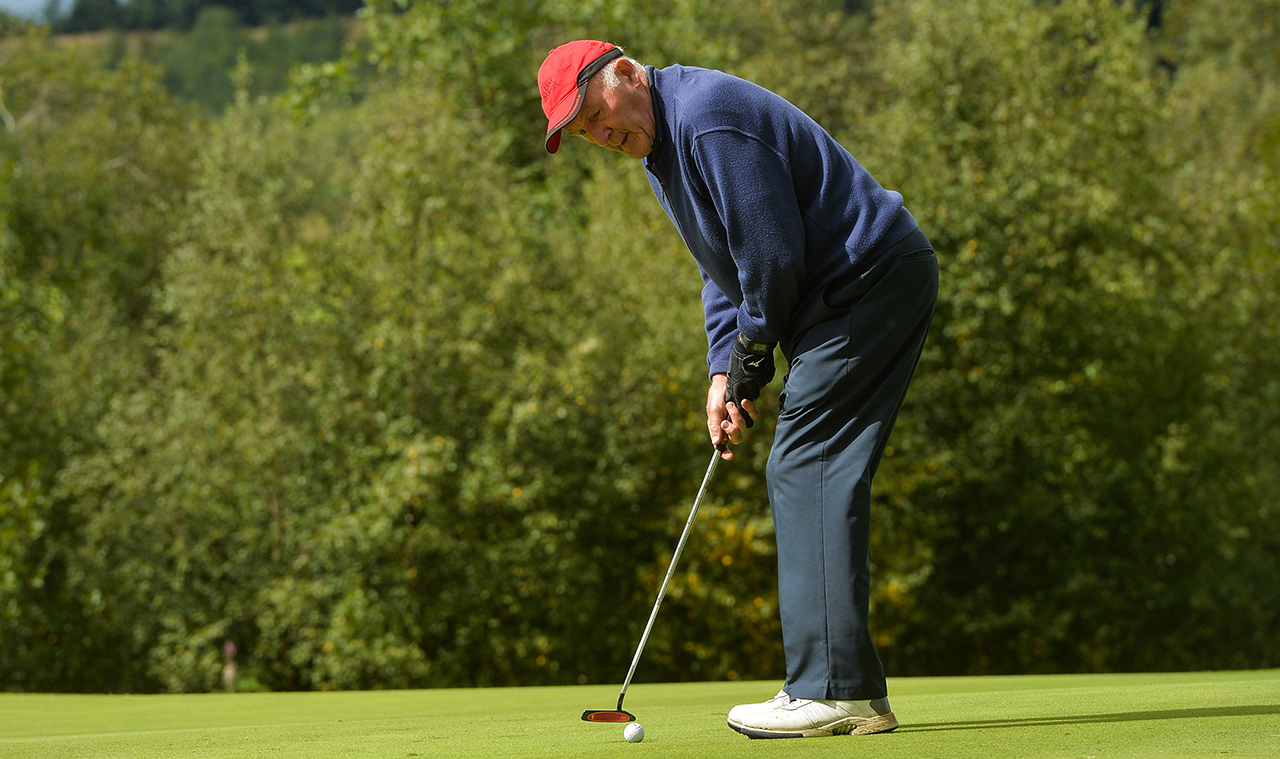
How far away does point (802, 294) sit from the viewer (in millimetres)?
3035

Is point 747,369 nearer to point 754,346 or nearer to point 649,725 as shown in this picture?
point 754,346

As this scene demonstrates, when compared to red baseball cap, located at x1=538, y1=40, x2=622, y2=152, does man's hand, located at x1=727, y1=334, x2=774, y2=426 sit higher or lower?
lower

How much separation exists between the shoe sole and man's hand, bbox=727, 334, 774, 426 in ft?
2.56

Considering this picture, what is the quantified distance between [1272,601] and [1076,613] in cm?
310

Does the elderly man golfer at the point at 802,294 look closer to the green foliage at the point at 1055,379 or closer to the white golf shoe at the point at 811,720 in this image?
the white golf shoe at the point at 811,720

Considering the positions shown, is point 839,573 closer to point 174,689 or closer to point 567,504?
point 567,504

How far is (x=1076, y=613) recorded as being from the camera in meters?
12.9

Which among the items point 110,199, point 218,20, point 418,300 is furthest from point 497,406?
point 218,20

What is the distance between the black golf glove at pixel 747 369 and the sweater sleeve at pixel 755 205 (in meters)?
0.21

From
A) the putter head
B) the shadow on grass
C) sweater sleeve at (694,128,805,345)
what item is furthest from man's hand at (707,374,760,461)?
the shadow on grass

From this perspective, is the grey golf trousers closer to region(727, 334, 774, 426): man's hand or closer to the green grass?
region(727, 334, 774, 426): man's hand

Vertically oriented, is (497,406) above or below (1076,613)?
above

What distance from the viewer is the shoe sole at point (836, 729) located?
2.77 meters

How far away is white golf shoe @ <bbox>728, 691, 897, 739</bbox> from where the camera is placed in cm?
278
